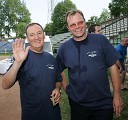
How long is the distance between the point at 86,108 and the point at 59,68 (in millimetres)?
698

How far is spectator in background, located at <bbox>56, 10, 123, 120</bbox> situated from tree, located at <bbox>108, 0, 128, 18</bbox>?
66.7m

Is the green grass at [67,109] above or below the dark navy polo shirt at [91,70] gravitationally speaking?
below

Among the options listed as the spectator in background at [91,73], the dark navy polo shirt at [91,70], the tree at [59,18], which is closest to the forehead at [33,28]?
the spectator in background at [91,73]

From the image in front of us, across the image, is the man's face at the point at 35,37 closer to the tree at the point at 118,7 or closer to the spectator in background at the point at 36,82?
the spectator in background at the point at 36,82

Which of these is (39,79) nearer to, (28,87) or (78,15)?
(28,87)

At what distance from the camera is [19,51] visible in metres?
3.73

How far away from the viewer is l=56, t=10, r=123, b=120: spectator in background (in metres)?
4.04

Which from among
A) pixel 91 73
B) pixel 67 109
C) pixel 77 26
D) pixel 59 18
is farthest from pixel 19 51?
pixel 59 18

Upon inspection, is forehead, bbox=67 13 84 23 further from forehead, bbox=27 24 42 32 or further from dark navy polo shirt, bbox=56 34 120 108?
forehead, bbox=27 24 42 32

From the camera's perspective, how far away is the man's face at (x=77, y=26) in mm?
4105

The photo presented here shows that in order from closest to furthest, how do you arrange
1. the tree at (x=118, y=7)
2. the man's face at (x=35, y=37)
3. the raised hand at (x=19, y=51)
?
the raised hand at (x=19, y=51) → the man's face at (x=35, y=37) → the tree at (x=118, y=7)

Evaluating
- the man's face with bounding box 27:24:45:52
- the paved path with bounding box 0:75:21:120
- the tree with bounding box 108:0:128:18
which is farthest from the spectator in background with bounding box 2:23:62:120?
the tree with bounding box 108:0:128:18

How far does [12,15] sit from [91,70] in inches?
3519

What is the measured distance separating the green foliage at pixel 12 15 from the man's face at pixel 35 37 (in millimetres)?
85406
